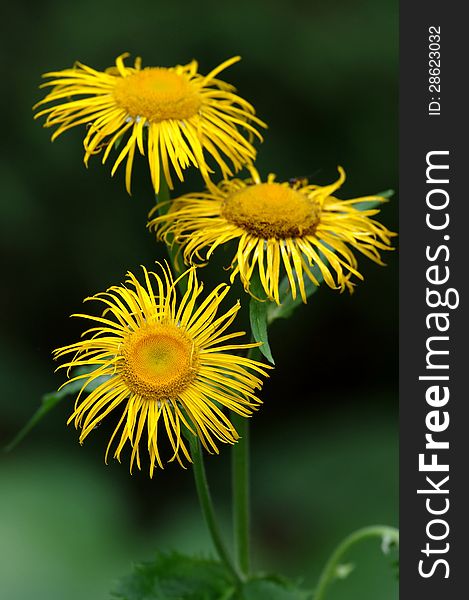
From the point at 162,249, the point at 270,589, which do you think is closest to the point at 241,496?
the point at 270,589

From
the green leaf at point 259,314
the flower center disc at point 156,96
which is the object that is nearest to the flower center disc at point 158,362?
the green leaf at point 259,314

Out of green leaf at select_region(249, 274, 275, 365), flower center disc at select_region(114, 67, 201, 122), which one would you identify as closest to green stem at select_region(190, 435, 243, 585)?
green leaf at select_region(249, 274, 275, 365)

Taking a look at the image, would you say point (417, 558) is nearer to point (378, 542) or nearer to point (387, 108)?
point (378, 542)

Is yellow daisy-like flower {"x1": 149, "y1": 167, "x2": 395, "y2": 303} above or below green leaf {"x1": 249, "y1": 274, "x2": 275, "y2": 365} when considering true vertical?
above

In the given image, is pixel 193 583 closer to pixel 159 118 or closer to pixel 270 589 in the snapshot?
pixel 270 589

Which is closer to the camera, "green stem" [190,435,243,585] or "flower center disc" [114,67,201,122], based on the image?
"green stem" [190,435,243,585]

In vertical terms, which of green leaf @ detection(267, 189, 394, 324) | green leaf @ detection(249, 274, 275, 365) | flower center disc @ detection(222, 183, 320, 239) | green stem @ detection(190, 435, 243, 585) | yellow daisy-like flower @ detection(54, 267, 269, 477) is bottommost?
green stem @ detection(190, 435, 243, 585)

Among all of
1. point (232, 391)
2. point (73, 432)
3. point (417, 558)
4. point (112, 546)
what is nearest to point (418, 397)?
point (417, 558)

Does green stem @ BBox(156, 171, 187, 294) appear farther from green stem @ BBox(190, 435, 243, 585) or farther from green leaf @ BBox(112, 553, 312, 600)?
green leaf @ BBox(112, 553, 312, 600)
